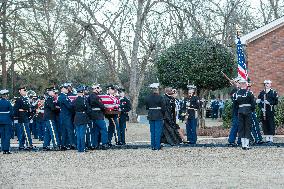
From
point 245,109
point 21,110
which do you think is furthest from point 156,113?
point 21,110

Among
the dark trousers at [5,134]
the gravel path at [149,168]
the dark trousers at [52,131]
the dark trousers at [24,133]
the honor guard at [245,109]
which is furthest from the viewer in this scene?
the dark trousers at [24,133]

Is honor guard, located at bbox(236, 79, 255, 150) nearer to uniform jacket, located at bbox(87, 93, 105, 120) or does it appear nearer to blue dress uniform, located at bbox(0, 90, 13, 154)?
uniform jacket, located at bbox(87, 93, 105, 120)

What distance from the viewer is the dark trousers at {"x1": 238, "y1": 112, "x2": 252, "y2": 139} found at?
566 inches

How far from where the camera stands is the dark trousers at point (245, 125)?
14.4 metres

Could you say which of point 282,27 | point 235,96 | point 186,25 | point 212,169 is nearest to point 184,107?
point 235,96

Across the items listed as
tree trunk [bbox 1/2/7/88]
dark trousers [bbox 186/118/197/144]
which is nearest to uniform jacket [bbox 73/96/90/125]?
dark trousers [bbox 186/118/197/144]

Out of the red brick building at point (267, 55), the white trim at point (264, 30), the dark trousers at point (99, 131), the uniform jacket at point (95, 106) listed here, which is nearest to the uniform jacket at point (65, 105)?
the uniform jacket at point (95, 106)

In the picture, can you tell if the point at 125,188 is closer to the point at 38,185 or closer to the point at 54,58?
the point at 38,185

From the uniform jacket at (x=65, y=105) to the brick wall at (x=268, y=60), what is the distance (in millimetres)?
11067

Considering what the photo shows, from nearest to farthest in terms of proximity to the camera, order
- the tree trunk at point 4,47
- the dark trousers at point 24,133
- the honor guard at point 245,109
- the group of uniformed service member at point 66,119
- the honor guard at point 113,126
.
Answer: the honor guard at point 245,109 → the group of uniformed service member at point 66,119 → the dark trousers at point 24,133 → the honor guard at point 113,126 → the tree trunk at point 4,47

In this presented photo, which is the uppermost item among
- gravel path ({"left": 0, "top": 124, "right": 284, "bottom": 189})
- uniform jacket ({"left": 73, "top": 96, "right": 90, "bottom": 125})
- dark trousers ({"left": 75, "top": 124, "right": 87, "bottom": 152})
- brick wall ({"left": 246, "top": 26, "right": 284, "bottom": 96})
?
brick wall ({"left": 246, "top": 26, "right": 284, "bottom": 96})

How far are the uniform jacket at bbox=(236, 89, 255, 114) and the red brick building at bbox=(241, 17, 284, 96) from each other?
977cm

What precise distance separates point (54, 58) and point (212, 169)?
80.6ft

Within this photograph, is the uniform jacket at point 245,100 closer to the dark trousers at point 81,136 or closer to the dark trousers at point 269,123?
the dark trousers at point 269,123
